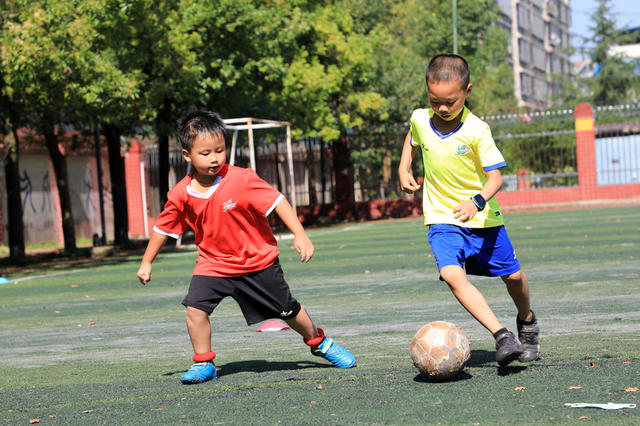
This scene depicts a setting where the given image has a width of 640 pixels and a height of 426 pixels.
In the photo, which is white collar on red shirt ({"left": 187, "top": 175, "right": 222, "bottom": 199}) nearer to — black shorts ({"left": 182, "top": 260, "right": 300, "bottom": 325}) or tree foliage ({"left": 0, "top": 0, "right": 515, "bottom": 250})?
black shorts ({"left": 182, "top": 260, "right": 300, "bottom": 325})

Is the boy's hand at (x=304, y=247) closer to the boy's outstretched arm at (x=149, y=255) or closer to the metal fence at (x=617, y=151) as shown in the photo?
the boy's outstretched arm at (x=149, y=255)

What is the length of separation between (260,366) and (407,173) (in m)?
1.58

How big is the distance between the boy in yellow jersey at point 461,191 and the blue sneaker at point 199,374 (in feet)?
4.92

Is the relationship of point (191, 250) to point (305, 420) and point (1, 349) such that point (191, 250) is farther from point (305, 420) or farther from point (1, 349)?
point (305, 420)

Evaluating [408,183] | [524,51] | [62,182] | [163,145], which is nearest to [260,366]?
[408,183]

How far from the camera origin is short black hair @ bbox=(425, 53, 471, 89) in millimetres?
5184

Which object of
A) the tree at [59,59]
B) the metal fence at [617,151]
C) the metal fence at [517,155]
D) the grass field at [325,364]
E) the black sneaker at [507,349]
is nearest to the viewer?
the grass field at [325,364]

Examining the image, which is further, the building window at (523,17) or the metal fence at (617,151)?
the building window at (523,17)

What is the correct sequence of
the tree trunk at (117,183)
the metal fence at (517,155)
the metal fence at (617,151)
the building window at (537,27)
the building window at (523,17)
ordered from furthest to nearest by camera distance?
the building window at (537,27) → the building window at (523,17) → the metal fence at (617,151) → the metal fence at (517,155) → the tree trunk at (117,183)

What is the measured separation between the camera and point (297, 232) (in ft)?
18.0

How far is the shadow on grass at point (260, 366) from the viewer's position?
19.0ft

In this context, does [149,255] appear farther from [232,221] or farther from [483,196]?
[483,196]

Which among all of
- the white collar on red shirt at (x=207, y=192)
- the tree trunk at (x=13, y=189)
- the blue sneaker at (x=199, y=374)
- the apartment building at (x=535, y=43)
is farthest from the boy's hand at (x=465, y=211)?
the apartment building at (x=535, y=43)

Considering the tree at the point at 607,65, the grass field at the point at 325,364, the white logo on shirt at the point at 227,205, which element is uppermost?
the tree at the point at 607,65
